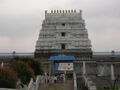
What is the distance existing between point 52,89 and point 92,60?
102ft

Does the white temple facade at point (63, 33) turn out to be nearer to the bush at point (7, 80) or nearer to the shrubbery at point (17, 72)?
the shrubbery at point (17, 72)

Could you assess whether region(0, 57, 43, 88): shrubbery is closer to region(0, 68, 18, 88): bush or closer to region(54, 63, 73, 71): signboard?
region(0, 68, 18, 88): bush

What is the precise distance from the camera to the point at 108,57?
250 feet

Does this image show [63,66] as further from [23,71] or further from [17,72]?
[17,72]

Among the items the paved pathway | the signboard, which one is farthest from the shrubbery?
the signboard

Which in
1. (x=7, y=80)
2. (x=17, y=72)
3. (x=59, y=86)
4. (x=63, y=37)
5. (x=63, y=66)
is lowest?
(x=59, y=86)

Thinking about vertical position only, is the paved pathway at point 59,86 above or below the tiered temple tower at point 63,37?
below

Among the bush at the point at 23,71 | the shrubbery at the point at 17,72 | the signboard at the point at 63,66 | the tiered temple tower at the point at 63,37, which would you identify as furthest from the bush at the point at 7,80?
the tiered temple tower at the point at 63,37

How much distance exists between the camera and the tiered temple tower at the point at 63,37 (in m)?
71.2

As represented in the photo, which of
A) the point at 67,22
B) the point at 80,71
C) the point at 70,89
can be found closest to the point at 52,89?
the point at 70,89

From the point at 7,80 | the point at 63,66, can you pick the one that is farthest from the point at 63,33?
the point at 7,80

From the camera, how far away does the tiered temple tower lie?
7119 cm

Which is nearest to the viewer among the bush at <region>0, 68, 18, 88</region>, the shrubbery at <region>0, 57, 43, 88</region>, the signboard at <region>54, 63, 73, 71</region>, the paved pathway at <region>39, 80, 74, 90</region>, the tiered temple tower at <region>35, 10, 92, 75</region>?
the bush at <region>0, 68, 18, 88</region>

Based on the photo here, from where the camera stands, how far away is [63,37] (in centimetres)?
7306
